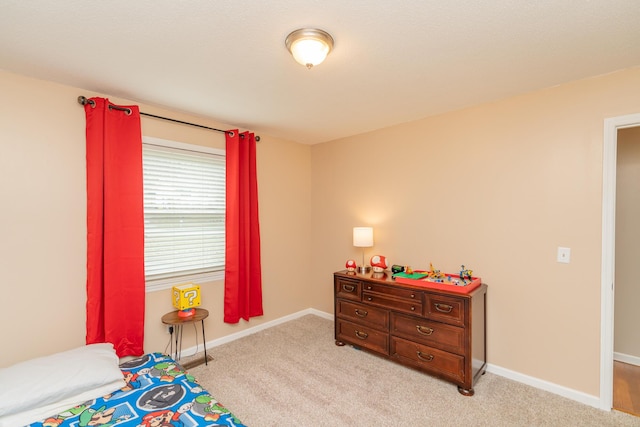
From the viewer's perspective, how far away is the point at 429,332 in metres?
2.60

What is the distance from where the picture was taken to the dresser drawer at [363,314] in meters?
2.92

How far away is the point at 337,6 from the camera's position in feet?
4.82

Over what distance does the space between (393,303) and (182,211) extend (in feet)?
7.50

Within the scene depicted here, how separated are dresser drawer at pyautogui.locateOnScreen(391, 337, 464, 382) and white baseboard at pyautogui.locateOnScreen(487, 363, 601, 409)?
542mm

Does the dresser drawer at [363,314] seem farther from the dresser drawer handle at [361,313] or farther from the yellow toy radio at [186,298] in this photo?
the yellow toy radio at [186,298]

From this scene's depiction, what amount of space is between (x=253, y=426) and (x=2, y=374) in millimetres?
1508

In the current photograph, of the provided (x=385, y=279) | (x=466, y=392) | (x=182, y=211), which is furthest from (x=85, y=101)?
(x=466, y=392)

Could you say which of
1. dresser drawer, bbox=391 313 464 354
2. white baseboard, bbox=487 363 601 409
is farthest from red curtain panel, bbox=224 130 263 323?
white baseboard, bbox=487 363 601 409

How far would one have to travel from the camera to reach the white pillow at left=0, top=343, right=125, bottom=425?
62.8 inches

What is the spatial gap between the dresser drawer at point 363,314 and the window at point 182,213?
4.60 feet

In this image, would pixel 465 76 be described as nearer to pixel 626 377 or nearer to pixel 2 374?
pixel 626 377

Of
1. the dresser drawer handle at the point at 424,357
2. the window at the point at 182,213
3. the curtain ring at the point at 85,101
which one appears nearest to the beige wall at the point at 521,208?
the dresser drawer handle at the point at 424,357

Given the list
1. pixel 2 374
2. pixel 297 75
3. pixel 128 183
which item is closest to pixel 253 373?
pixel 2 374

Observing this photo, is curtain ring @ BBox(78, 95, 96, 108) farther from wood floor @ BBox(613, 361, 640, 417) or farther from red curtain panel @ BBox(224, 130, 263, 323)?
wood floor @ BBox(613, 361, 640, 417)
